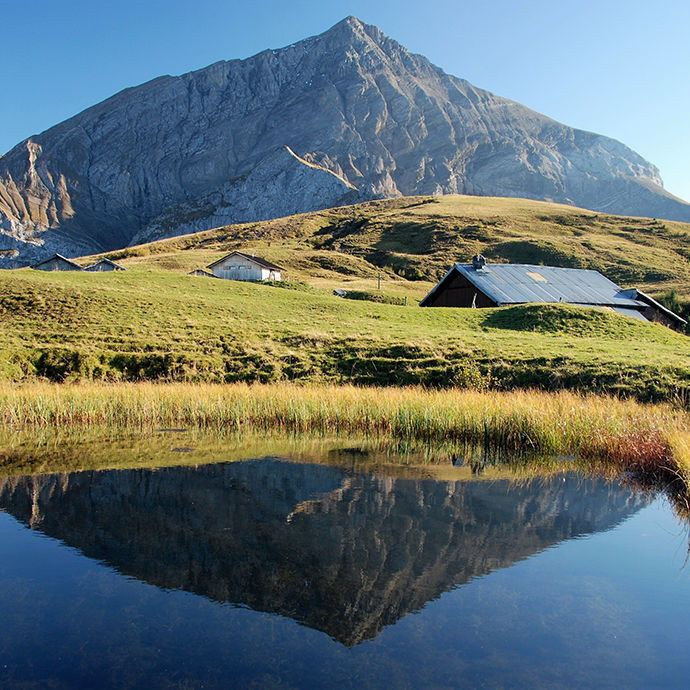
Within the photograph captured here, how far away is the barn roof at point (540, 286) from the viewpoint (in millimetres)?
53969

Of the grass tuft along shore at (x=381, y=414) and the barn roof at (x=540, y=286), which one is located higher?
the barn roof at (x=540, y=286)

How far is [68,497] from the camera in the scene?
1260 cm

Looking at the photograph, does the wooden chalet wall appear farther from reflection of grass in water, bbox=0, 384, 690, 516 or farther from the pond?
the pond

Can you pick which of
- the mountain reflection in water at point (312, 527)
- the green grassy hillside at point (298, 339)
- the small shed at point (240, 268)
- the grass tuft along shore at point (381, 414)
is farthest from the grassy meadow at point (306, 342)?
the small shed at point (240, 268)

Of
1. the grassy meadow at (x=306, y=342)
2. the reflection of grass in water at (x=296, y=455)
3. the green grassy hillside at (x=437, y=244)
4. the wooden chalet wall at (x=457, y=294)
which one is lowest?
the reflection of grass in water at (x=296, y=455)

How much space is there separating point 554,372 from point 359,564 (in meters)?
19.7

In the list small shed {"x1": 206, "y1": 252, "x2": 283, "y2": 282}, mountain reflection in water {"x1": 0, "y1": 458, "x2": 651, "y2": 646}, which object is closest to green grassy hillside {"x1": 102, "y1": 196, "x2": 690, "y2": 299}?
small shed {"x1": 206, "y1": 252, "x2": 283, "y2": 282}

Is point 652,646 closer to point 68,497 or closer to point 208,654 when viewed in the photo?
point 208,654

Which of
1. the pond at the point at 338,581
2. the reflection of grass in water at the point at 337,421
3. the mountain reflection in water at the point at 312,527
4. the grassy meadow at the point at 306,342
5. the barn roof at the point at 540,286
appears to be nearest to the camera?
the pond at the point at 338,581

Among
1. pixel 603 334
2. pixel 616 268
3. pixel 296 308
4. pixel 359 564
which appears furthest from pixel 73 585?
pixel 616 268

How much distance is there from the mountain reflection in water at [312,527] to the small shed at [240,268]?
72533 millimetres

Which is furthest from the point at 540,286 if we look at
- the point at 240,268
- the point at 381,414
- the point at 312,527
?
the point at 312,527

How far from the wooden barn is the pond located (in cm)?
4164

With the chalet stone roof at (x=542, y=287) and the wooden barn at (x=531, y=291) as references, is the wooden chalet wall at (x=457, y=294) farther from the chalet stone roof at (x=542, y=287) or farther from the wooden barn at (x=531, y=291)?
Answer: the chalet stone roof at (x=542, y=287)
